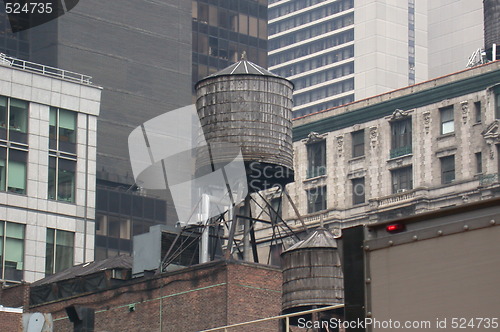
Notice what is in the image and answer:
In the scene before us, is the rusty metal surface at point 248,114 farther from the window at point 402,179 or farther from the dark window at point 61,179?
the window at point 402,179

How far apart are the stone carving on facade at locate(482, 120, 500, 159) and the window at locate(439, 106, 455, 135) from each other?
3.38 m

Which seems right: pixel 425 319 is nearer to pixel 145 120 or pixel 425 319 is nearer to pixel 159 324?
pixel 159 324

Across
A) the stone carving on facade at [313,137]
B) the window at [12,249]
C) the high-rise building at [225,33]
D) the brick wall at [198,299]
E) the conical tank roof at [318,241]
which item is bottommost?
the brick wall at [198,299]

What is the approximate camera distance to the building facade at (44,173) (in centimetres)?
8200

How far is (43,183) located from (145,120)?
39.5m

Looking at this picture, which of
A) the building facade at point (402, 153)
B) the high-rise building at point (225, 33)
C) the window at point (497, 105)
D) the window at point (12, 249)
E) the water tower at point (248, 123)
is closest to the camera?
the water tower at point (248, 123)

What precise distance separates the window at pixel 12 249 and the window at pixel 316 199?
26.2 metres

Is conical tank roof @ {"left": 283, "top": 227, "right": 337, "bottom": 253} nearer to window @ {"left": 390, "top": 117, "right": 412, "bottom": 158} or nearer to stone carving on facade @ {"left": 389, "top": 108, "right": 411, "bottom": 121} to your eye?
window @ {"left": 390, "top": 117, "right": 412, "bottom": 158}

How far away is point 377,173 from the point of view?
9475 cm

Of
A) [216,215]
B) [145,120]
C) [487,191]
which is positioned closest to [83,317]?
[216,215]

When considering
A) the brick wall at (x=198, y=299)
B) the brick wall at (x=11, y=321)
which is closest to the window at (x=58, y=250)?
the brick wall at (x=198, y=299)

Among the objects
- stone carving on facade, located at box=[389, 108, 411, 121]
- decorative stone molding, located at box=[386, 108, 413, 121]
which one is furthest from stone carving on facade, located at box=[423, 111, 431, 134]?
stone carving on facade, located at box=[389, 108, 411, 121]

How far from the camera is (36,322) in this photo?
53.7 metres

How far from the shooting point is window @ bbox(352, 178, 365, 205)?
96.3 metres
